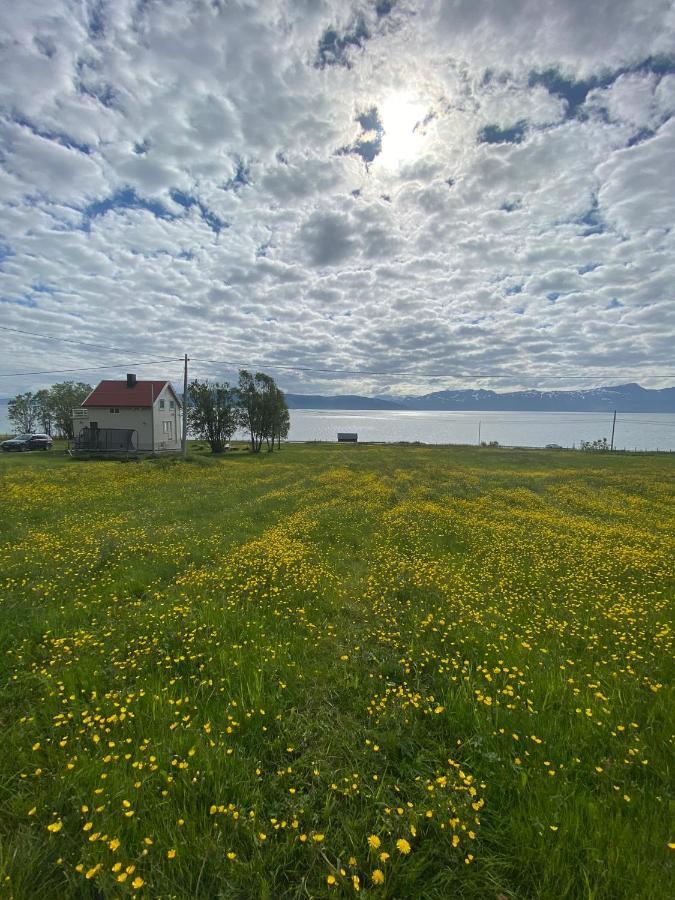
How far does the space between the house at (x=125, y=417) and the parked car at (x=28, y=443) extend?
775 centimetres

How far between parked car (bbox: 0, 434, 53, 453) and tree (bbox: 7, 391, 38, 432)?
4140cm

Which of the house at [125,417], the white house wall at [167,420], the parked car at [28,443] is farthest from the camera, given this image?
the white house wall at [167,420]

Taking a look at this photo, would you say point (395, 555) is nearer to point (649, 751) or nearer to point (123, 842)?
point (649, 751)

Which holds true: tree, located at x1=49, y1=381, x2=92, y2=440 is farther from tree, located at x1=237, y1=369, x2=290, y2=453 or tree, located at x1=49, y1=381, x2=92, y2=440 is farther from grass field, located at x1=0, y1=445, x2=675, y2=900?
grass field, located at x1=0, y1=445, x2=675, y2=900

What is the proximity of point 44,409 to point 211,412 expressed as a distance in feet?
179

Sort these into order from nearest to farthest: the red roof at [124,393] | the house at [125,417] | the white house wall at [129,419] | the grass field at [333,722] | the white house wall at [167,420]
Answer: the grass field at [333,722]
the house at [125,417]
the white house wall at [129,419]
the red roof at [124,393]
the white house wall at [167,420]

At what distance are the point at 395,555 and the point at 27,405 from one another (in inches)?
4115

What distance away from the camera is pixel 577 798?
11.6 ft

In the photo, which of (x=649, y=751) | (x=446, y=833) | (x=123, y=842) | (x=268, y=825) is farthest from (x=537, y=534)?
(x=123, y=842)

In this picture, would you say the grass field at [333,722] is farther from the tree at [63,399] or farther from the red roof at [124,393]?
the tree at [63,399]

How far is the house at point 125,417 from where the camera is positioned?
46125 millimetres

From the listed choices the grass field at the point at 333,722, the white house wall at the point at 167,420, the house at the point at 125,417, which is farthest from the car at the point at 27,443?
the grass field at the point at 333,722

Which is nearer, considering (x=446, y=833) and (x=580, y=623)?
(x=446, y=833)

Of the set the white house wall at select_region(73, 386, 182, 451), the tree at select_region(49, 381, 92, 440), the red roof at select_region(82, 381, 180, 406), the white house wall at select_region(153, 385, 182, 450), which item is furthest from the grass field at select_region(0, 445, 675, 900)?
the tree at select_region(49, 381, 92, 440)
